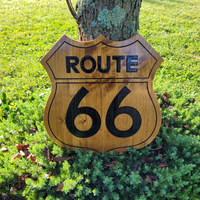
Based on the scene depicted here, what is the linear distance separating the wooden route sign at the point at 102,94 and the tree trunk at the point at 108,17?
0.36 metres

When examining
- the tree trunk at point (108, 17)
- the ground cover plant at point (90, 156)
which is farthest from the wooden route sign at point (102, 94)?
the tree trunk at point (108, 17)

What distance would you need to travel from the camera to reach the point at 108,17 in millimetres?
1823

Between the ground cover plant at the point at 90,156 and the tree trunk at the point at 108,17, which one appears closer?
the ground cover plant at the point at 90,156

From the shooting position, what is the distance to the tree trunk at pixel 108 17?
5.87 feet

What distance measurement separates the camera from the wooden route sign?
1.63 meters

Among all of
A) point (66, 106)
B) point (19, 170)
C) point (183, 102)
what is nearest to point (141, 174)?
point (66, 106)

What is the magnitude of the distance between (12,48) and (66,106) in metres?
3.70

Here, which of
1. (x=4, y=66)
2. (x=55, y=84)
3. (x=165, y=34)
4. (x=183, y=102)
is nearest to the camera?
(x=55, y=84)

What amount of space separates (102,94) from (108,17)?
0.79 m

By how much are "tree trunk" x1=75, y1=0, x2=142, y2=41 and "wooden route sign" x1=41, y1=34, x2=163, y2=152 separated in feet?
1.19

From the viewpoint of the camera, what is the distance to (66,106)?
5.83ft

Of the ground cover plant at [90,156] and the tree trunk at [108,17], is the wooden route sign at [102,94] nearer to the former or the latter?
the ground cover plant at [90,156]

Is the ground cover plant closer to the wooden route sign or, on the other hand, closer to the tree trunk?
the wooden route sign

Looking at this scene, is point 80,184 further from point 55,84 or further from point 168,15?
point 168,15
